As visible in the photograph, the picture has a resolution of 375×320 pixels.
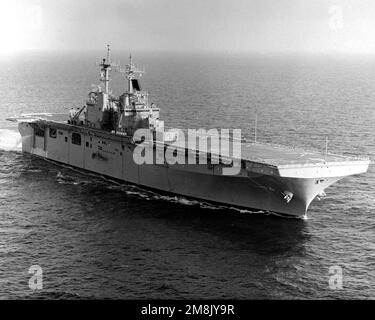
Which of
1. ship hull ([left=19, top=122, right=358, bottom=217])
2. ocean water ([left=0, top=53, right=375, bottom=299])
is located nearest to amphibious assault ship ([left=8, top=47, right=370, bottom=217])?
ship hull ([left=19, top=122, right=358, bottom=217])

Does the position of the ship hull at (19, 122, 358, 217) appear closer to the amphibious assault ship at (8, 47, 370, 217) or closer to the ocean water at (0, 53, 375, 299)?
the amphibious assault ship at (8, 47, 370, 217)

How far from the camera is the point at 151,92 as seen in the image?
A: 264ft

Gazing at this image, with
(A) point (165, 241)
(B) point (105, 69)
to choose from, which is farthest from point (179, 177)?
(B) point (105, 69)

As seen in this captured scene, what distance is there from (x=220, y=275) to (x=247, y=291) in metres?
1.45

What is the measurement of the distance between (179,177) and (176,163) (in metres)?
1.08

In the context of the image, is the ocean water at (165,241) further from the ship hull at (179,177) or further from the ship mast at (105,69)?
the ship mast at (105,69)

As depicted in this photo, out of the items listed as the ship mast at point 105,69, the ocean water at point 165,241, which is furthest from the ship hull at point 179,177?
the ship mast at point 105,69

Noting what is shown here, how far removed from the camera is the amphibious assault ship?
2578 centimetres

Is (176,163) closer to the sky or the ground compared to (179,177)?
closer to the sky

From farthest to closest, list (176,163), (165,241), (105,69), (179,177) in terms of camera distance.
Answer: (105,69) → (179,177) → (176,163) → (165,241)

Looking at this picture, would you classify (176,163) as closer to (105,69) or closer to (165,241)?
(165,241)

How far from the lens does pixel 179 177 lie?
96.9ft

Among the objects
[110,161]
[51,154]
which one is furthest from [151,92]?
[110,161]

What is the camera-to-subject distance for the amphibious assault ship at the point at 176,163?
2578 cm
